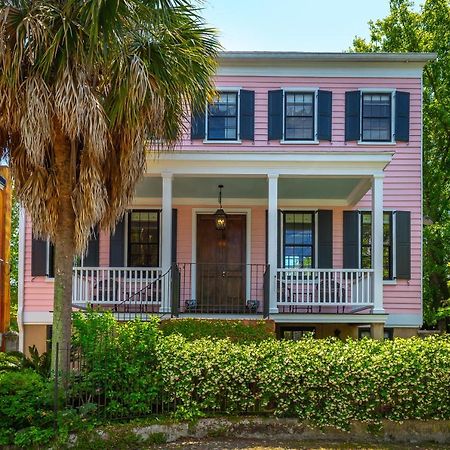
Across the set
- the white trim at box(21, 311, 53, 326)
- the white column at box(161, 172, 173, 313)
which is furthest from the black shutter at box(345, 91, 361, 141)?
the white trim at box(21, 311, 53, 326)

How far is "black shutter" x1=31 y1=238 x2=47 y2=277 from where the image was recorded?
1257 centimetres

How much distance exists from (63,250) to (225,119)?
20.9 feet

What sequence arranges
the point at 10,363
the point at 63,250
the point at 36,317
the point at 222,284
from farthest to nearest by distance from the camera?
the point at 36,317 → the point at 222,284 → the point at 10,363 → the point at 63,250

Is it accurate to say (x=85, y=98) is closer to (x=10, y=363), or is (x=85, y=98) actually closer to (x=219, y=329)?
Result: (x=219, y=329)

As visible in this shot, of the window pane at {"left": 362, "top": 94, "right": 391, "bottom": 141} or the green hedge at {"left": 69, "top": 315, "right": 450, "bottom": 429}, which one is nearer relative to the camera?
the green hedge at {"left": 69, "top": 315, "right": 450, "bottom": 429}

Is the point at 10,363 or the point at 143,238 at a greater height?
the point at 143,238

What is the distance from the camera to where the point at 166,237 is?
10.5 m

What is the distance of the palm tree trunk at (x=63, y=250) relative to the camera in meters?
7.84

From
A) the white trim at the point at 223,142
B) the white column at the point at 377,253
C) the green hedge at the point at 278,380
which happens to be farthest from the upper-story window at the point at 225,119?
the green hedge at the point at 278,380

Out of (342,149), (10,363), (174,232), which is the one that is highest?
(342,149)

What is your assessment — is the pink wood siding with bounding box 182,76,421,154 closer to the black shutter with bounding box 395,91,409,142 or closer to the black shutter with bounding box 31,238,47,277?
the black shutter with bounding box 395,91,409,142

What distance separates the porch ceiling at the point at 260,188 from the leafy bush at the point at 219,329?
10.2 ft

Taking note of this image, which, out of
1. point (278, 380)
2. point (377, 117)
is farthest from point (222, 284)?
point (377, 117)

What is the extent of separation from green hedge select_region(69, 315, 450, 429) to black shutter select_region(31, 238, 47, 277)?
17.4ft
